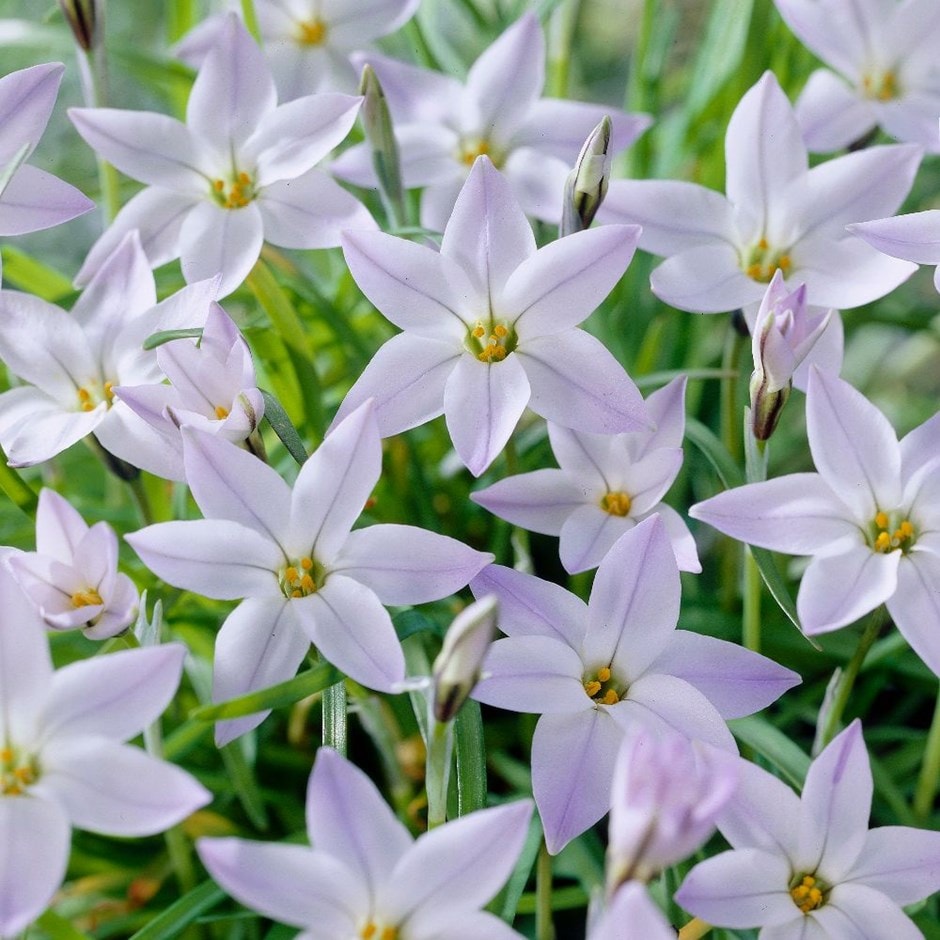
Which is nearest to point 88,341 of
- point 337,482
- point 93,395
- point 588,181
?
point 93,395

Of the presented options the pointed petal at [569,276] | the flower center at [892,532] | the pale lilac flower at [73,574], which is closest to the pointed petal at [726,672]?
the flower center at [892,532]

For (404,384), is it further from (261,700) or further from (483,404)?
(261,700)

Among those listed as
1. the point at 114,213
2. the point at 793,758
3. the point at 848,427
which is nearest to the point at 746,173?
the point at 848,427

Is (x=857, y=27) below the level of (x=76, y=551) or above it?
above

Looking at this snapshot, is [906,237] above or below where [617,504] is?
above

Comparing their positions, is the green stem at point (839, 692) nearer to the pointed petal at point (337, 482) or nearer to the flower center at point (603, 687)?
the flower center at point (603, 687)

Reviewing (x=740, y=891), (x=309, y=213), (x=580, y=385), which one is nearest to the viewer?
(x=740, y=891)

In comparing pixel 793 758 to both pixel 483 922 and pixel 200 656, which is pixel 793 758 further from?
pixel 200 656
